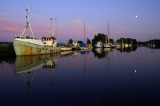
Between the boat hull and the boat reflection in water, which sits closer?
the boat reflection in water

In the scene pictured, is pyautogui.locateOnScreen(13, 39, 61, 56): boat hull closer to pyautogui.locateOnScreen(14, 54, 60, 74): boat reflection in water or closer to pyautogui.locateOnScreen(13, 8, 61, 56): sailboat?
pyautogui.locateOnScreen(13, 8, 61, 56): sailboat

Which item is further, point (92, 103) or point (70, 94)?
point (70, 94)

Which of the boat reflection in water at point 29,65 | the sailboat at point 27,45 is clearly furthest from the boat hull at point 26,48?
the boat reflection in water at point 29,65

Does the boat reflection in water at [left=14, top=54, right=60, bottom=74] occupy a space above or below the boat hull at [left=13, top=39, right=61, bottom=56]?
below

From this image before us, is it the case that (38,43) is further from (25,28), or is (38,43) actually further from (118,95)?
(118,95)

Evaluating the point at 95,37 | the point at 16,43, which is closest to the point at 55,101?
the point at 16,43

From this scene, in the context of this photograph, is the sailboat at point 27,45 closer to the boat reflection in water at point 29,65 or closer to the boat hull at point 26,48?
the boat hull at point 26,48

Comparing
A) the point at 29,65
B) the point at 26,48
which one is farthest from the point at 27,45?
the point at 29,65

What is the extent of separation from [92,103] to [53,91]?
9.68 ft

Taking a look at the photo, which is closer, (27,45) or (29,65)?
(29,65)

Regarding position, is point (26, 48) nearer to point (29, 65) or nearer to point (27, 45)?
point (27, 45)

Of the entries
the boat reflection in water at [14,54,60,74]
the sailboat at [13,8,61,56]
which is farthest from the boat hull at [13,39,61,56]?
the boat reflection in water at [14,54,60,74]

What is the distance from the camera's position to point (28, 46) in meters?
31.8

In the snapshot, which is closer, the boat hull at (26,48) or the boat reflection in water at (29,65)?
the boat reflection in water at (29,65)
